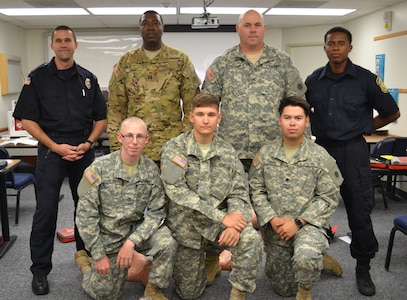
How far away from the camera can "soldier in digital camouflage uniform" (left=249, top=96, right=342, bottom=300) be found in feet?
7.84

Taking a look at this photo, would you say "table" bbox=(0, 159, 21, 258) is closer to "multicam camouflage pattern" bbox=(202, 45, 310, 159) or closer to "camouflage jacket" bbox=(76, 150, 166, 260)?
"camouflage jacket" bbox=(76, 150, 166, 260)

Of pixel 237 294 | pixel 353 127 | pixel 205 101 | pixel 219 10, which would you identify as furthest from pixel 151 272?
pixel 219 10

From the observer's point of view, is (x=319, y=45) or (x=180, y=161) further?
(x=319, y=45)

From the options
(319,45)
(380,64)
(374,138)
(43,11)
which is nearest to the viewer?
(374,138)

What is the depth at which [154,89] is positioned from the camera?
9.20 ft

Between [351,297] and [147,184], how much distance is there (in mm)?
1444

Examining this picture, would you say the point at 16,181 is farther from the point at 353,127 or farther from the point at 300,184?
the point at 353,127

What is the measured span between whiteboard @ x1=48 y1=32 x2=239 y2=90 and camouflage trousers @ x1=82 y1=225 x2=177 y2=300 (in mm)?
6353

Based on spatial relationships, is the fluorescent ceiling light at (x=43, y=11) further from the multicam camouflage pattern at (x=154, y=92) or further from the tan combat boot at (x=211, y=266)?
the tan combat boot at (x=211, y=266)

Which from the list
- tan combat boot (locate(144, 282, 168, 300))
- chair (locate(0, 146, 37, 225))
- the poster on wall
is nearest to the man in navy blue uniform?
tan combat boot (locate(144, 282, 168, 300))

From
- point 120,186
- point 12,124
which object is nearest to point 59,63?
point 120,186

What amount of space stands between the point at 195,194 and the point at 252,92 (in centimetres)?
Answer: 74

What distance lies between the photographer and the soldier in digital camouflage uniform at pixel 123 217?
2342 millimetres

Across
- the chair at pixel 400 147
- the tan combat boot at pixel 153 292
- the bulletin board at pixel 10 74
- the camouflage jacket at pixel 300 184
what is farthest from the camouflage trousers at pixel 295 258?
the bulletin board at pixel 10 74
